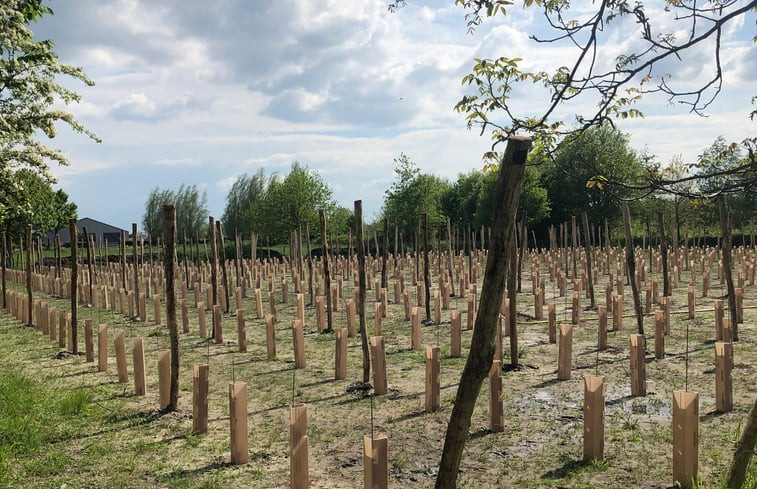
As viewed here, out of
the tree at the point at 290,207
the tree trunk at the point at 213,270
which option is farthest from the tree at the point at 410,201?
the tree trunk at the point at 213,270

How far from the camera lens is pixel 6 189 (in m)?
14.2

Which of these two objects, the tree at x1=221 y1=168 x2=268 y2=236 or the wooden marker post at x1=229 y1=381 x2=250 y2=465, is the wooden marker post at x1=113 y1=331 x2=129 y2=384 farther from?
the tree at x1=221 y1=168 x2=268 y2=236

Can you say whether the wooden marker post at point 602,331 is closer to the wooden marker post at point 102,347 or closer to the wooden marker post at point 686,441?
the wooden marker post at point 686,441

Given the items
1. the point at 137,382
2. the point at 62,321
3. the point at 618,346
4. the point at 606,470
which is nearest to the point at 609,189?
the point at 606,470

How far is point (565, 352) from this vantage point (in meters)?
7.99

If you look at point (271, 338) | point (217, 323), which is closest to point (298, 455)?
point (271, 338)

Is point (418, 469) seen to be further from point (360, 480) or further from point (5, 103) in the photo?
point (5, 103)

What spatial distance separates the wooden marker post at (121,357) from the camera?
27.3 ft

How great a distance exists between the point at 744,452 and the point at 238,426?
3.95 metres

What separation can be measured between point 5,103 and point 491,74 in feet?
46.4

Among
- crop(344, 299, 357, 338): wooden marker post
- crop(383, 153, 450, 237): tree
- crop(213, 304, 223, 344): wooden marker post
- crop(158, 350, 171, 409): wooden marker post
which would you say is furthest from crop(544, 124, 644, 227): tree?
crop(158, 350, 171, 409): wooden marker post

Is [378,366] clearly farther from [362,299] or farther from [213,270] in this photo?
[213,270]

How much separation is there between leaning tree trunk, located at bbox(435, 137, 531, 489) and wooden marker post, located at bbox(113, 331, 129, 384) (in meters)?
6.56

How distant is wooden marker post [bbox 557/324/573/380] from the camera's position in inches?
312
